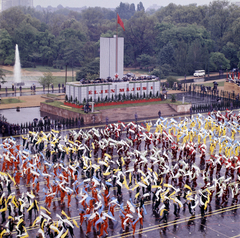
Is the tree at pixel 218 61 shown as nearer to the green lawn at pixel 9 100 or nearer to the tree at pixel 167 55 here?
the tree at pixel 167 55

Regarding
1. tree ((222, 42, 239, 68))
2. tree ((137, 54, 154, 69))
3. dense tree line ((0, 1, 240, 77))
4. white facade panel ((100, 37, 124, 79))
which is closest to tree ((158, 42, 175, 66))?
dense tree line ((0, 1, 240, 77))

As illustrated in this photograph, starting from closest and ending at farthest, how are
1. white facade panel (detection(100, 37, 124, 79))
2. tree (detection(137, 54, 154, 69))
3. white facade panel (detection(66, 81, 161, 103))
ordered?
white facade panel (detection(66, 81, 161, 103)) < white facade panel (detection(100, 37, 124, 79)) < tree (detection(137, 54, 154, 69))

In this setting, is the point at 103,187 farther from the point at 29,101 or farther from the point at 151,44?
the point at 151,44

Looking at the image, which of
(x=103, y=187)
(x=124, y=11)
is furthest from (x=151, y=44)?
(x=124, y=11)

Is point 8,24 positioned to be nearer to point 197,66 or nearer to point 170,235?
point 197,66

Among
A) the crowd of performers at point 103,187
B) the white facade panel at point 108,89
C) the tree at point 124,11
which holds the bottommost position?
the crowd of performers at point 103,187

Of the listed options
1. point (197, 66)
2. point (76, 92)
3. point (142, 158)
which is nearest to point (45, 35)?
point (197, 66)

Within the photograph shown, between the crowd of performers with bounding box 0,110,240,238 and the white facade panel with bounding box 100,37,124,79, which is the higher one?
the white facade panel with bounding box 100,37,124,79

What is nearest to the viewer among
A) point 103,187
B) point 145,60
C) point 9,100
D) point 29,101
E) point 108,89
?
point 103,187

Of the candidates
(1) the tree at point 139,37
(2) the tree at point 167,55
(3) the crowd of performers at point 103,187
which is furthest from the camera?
(1) the tree at point 139,37

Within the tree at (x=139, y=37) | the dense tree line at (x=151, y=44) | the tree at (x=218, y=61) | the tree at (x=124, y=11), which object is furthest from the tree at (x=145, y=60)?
the tree at (x=124, y=11)

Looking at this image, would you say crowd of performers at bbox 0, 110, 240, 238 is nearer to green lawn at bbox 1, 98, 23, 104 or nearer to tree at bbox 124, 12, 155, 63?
green lawn at bbox 1, 98, 23, 104

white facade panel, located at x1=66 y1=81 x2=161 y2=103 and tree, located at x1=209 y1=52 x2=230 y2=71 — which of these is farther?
tree, located at x1=209 y1=52 x2=230 y2=71

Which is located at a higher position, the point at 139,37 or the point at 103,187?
the point at 139,37
